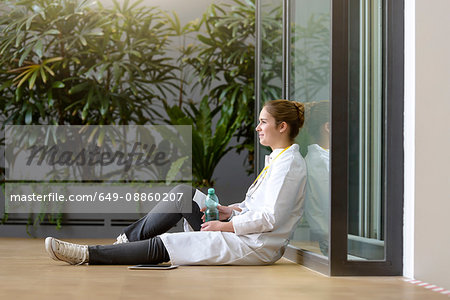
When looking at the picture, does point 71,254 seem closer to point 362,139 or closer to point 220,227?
point 220,227

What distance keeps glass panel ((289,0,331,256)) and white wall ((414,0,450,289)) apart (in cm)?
42

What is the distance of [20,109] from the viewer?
606 cm

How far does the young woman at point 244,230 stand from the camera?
10.3ft

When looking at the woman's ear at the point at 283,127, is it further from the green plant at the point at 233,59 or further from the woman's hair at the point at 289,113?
the green plant at the point at 233,59

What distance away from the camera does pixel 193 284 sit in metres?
2.62

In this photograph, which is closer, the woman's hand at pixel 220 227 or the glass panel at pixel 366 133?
the glass panel at pixel 366 133

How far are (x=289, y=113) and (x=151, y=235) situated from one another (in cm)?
100

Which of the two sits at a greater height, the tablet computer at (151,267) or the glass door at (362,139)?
the glass door at (362,139)

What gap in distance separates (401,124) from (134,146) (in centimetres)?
359

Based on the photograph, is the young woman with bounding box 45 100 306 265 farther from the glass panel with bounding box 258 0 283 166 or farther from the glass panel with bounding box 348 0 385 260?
the glass panel with bounding box 258 0 283 166

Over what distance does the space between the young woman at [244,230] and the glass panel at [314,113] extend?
99 millimetres

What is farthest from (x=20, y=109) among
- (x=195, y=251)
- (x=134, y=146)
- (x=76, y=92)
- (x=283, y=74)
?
(x=195, y=251)

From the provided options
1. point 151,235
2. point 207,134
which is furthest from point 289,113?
point 207,134

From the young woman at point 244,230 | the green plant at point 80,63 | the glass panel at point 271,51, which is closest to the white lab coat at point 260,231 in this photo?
the young woman at point 244,230
